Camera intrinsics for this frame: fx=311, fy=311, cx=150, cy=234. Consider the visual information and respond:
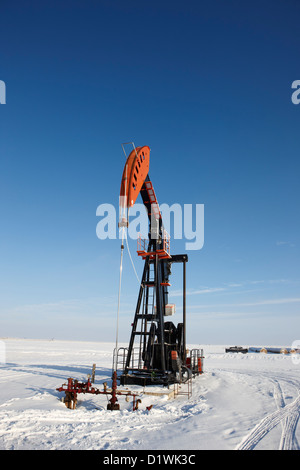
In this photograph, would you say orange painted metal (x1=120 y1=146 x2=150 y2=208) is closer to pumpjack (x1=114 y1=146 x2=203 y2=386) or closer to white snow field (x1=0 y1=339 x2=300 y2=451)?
pumpjack (x1=114 y1=146 x2=203 y2=386)

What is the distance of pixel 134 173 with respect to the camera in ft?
39.8

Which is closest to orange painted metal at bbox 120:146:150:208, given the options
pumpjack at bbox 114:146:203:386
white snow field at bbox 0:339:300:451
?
pumpjack at bbox 114:146:203:386

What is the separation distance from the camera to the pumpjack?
1207 cm

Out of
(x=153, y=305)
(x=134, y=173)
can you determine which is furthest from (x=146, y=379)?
(x=134, y=173)

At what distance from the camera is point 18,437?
5906 mm

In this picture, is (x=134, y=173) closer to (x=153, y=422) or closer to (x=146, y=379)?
(x=146, y=379)

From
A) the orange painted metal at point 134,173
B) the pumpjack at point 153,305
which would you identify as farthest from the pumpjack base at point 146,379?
the orange painted metal at point 134,173

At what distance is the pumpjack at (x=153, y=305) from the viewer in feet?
39.6

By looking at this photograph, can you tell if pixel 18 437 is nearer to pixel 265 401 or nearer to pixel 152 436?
pixel 152 436
